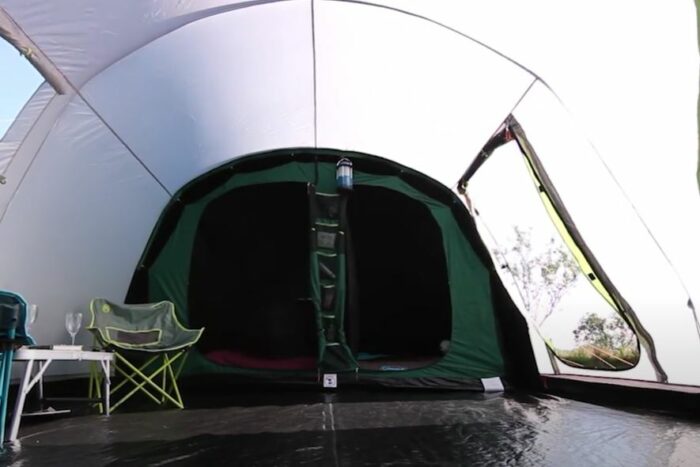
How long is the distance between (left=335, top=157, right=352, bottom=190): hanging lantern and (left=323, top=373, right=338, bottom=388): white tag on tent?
53.5 inches

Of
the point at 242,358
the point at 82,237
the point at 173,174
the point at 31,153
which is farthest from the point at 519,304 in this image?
the point at 31,153

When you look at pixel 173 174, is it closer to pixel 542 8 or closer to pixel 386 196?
pixel 386 196

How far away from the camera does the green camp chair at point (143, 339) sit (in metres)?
3.05

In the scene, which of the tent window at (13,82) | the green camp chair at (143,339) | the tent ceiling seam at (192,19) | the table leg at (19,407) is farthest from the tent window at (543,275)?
the table leg at (19,407)

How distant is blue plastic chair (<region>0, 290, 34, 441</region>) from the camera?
1.92 metres

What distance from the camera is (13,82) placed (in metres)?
2.62

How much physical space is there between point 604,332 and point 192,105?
3023 mm

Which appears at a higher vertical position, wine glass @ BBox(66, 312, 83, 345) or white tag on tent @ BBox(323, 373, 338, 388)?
wine glass @ BBox(66, 312, 83, 345)

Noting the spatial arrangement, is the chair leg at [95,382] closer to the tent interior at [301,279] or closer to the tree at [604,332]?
the tent interior at [301,279]

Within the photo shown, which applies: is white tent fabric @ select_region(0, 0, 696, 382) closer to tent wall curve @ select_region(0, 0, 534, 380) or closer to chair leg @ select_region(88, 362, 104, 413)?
tent wall curve @ select_region(0, 0, 534, 380)

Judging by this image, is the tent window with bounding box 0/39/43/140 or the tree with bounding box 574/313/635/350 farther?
the tree with bounding box 574/313/635/350

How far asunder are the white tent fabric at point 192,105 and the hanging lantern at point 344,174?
18 cm

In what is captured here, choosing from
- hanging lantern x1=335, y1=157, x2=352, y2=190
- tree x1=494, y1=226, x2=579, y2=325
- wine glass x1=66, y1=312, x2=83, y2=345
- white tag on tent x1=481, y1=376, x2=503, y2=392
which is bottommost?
white tag on tent x1=481, y1=376, x2=503, y2=392

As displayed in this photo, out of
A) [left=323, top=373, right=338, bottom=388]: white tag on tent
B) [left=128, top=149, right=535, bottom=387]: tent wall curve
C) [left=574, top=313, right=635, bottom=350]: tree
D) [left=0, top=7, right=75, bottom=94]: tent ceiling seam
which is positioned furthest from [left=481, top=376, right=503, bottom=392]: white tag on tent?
[left=0, top=7, right=75, bottom=94]: tent ceiling seam
